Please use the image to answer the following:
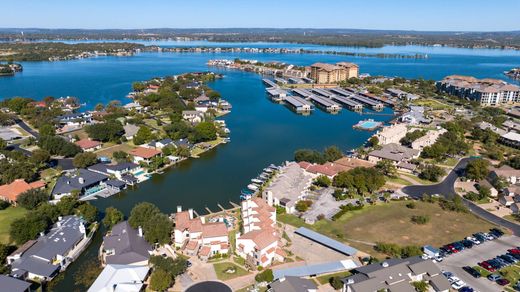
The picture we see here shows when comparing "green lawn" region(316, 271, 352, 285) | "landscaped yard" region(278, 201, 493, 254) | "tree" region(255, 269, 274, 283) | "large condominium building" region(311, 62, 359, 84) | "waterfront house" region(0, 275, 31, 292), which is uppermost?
"large condominium building" region(311, 62, 359, 84)

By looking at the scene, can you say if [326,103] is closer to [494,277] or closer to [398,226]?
[398,226]

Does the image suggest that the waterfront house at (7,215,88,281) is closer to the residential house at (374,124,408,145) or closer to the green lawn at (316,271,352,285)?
the green lawn at (316,271,352,285)

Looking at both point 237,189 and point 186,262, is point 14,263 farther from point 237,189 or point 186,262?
point 237,189

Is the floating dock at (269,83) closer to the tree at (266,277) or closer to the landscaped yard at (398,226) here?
the landscaped yard at (398,226)

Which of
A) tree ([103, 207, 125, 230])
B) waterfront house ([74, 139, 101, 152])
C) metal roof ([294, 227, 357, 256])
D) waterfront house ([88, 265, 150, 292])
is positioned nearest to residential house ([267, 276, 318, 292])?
metal roof ([294, 227, 357, 256])

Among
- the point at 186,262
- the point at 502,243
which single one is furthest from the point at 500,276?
the point at 186,262

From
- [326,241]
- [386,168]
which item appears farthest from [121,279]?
[386,168]
